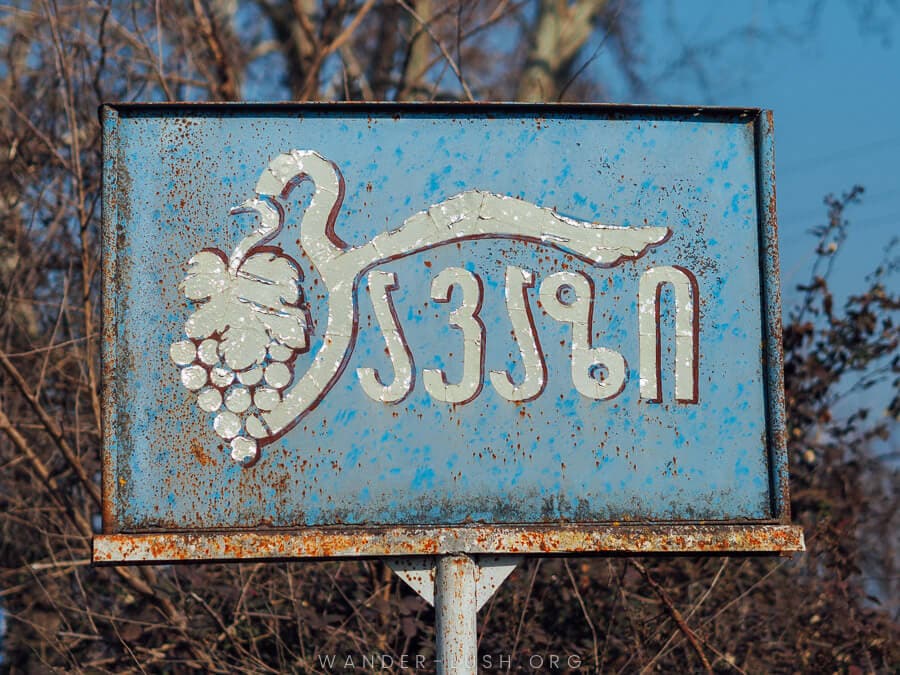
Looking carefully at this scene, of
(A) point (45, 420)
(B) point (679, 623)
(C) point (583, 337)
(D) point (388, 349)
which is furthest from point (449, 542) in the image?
(A) point (45, 420)

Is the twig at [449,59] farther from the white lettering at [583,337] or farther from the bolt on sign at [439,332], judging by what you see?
the white lettering at [583,337]

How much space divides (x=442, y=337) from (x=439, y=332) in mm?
16

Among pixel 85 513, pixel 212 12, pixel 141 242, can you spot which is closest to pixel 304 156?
pixel 141 242

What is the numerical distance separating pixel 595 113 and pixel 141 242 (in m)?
1.32

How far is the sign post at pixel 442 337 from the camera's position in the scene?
2.89m

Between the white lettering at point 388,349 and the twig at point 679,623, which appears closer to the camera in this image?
the white lettering at point 388,349

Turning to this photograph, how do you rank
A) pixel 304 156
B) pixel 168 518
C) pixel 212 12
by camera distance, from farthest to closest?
pixel 212 12
pixel 304 156
pixel 168 518

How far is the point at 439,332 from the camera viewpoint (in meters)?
2.99

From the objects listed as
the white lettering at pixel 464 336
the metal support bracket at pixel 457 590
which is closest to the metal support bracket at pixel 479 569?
the metal support bracket at pixel 457 590

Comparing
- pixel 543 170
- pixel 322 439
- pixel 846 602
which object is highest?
pixel 543 170

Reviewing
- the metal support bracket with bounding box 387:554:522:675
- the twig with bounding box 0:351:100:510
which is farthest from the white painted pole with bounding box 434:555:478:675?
the twig with bounding box 0:351:100:510

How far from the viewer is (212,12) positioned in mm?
7070

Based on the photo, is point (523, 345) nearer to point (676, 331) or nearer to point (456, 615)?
point (676, 331)

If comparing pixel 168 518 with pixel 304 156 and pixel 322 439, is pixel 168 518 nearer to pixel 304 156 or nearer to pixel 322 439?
pixel 322 439
